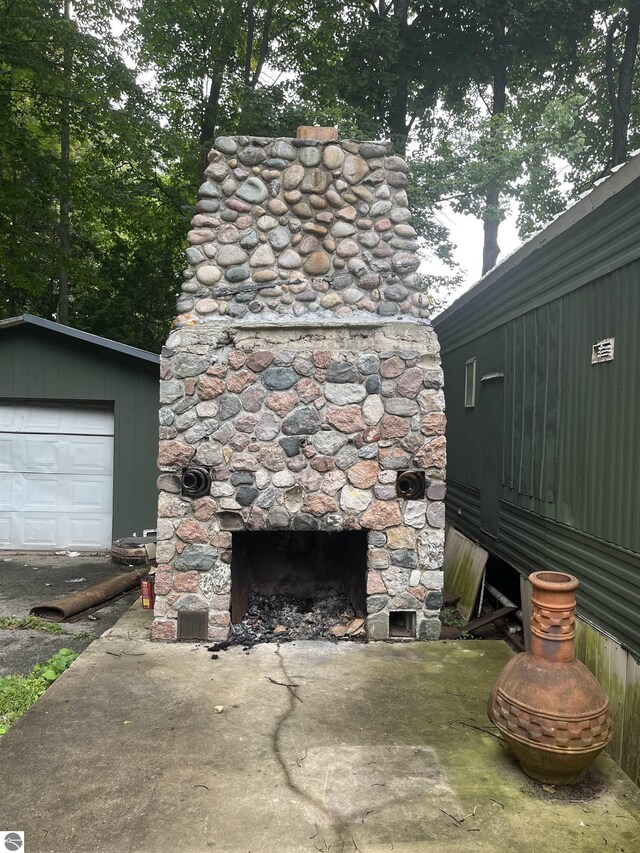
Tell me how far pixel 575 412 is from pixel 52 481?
23.2 ft

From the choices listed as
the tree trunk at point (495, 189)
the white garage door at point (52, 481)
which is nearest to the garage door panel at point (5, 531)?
the white garage door at point (52, 481)

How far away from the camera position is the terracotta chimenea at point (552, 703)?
2740mm

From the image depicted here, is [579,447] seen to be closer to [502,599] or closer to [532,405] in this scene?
[532,405]

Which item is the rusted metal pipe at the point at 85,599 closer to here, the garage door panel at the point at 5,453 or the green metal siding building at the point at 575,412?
the garage door panel at the point at 5,453

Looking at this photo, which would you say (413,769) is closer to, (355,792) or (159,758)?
(355,792)

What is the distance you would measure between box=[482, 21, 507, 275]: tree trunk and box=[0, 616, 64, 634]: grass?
11104 millimetres

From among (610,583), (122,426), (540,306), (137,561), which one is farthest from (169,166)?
(610,583)

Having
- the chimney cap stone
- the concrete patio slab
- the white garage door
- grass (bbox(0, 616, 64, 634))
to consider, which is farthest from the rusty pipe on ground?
the white garage door

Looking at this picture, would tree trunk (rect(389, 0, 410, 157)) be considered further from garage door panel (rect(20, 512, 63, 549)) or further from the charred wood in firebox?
the charred wood in firebox

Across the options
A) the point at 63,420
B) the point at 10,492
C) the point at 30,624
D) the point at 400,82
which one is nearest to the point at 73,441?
the point at 63,420

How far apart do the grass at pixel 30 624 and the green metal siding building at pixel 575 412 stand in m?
4.32

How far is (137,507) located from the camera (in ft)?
27.5

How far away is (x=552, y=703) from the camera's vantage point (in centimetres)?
277

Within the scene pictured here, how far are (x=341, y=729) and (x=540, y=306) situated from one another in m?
3.73
